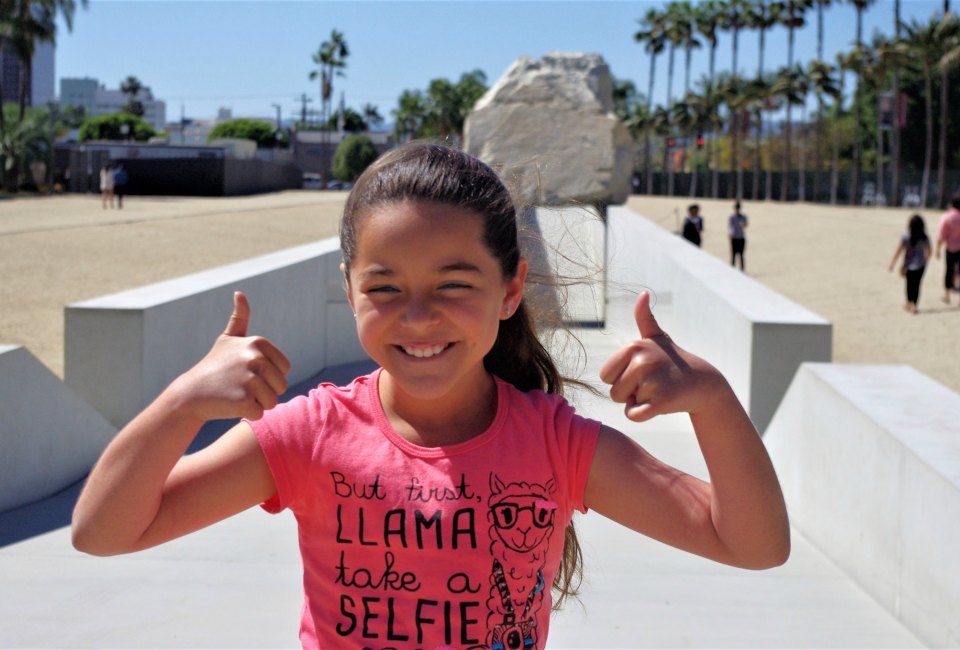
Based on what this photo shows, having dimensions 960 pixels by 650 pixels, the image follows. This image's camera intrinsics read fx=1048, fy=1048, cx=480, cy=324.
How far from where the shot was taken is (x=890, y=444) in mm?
3629

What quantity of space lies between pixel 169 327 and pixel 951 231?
13202 millimetres

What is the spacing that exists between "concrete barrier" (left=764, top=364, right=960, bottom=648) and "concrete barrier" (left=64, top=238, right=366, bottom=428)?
3320 mm

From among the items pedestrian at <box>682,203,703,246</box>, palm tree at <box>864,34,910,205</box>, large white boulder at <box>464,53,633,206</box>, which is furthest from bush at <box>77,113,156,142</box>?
pedestrian at <box>682,203,703,246</box>

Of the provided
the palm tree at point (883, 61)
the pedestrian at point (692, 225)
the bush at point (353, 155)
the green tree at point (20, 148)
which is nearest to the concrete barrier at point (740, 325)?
the pedestrian at point (692, 225)

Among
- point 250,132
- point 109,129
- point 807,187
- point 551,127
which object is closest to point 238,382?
point 551,127

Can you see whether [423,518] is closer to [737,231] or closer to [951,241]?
[951,241]

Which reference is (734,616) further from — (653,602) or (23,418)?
(23,418)

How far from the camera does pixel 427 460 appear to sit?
1.64m

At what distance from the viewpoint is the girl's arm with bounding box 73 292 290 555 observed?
59.1 inches

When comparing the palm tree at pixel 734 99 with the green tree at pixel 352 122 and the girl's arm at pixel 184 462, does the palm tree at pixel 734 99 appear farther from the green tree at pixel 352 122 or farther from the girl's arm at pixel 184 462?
the girl's arm at pixel 184 462

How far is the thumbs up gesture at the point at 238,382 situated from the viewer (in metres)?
1.49

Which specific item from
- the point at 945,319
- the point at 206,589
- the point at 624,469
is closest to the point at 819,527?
the point at 206,589

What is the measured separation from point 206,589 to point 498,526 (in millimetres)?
2434

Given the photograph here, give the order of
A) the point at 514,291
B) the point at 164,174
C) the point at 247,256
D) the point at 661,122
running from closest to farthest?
the point at 514,291 < the point at 247,256 < the point at 164,174 < the point at 661,122
